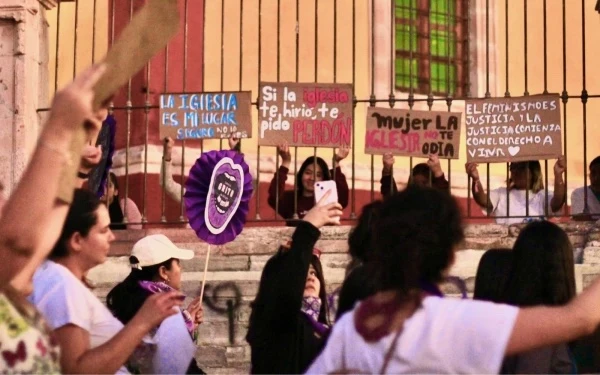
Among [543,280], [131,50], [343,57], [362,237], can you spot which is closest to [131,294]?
[362,237]

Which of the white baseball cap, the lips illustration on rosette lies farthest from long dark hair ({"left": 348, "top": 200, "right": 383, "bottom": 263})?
the lips illustration on rosette

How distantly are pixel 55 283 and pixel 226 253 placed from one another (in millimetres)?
5508

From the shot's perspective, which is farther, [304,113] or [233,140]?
[304,113]

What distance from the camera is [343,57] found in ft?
49.1

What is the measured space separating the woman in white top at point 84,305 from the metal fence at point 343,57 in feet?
23.3

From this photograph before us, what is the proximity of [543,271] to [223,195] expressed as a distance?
328 centimetres

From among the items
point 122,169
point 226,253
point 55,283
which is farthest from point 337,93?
point 55,283

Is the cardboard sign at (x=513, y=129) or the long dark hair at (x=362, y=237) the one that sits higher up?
the cardboard sign at (x=513, y=129)

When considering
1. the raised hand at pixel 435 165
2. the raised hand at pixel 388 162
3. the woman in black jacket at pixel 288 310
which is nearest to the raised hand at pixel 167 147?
the raised hand at pixel 388 162

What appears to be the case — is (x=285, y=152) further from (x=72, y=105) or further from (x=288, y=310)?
(x=72, y=105)

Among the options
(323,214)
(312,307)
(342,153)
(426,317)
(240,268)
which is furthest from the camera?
(342,153)

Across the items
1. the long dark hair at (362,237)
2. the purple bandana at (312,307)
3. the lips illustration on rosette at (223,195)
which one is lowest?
the purple bandana at (312,307)

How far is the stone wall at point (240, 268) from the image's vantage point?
9.27m

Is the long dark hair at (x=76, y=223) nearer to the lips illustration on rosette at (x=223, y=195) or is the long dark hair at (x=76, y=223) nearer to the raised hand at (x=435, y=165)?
the lips illustration on rosette at (x=223, y=195)
